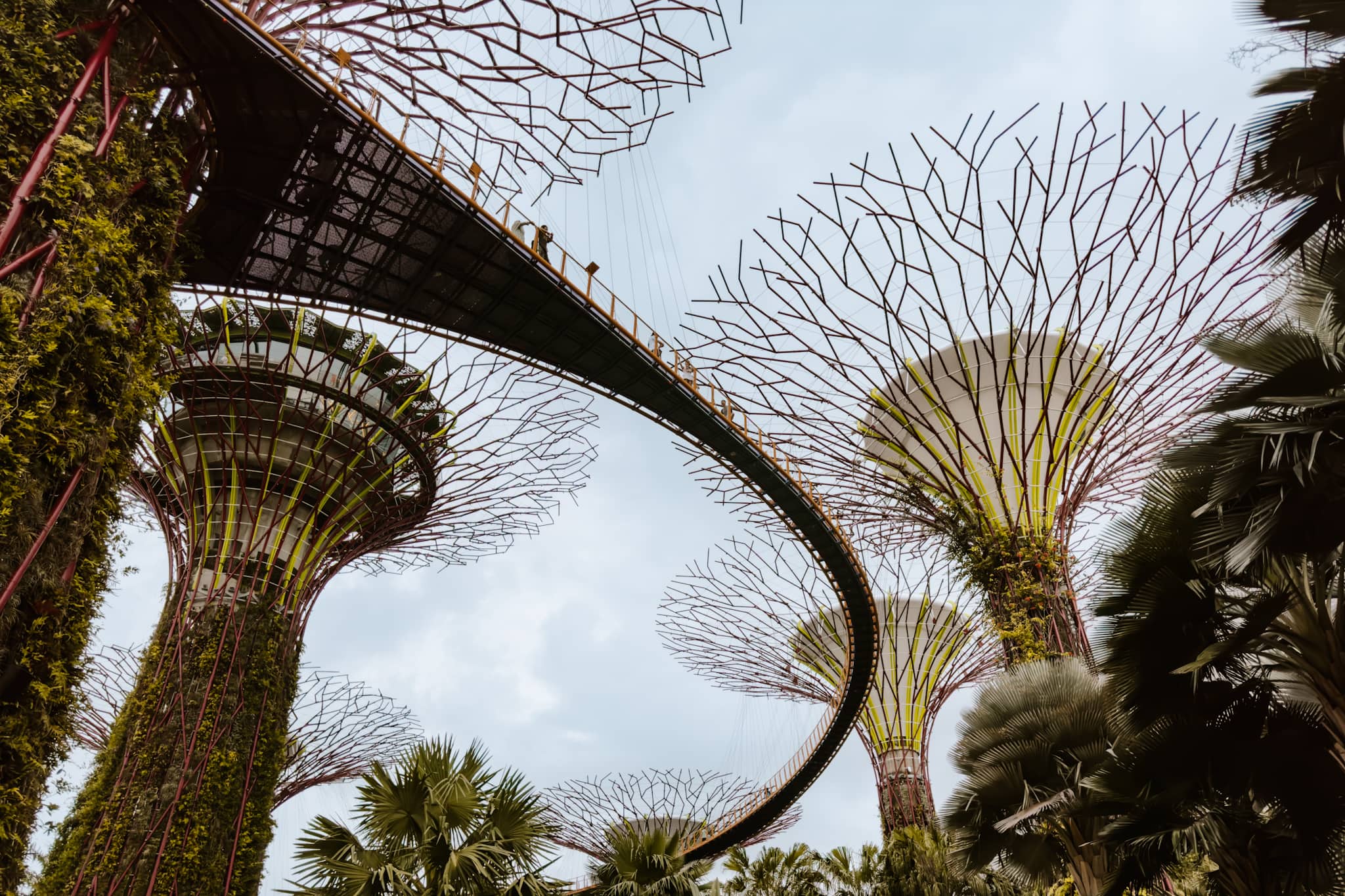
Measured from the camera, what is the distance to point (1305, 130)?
736 cm

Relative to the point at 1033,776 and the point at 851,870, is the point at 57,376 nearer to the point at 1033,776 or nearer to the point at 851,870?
the point at 1033,776

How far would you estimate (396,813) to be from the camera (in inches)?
321

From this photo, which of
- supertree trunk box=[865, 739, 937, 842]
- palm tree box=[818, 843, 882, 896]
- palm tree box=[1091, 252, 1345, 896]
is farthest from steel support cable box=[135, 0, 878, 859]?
palm tree box=[1091, 252, 1345, 896]

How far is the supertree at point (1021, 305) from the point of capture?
42.0 feet

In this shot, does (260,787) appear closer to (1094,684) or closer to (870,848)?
(870,848)

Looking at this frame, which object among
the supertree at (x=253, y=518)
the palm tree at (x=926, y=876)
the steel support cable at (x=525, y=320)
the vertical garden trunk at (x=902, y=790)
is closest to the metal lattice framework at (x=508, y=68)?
the steel support cable at (x=525, y=320)

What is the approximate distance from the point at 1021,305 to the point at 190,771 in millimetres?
15257

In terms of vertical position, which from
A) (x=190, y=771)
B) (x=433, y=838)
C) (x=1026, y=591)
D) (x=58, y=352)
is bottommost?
(x=433, y=838)

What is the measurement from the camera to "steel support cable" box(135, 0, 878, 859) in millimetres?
8805

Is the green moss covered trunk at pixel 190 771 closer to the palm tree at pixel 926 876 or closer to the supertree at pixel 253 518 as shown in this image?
the supertree at pixel 253 518

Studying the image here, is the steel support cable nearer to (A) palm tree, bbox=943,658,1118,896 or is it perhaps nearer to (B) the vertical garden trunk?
(B) the vertical garden trunk

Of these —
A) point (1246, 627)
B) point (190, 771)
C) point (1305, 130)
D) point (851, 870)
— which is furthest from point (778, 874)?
point (1305, 130)

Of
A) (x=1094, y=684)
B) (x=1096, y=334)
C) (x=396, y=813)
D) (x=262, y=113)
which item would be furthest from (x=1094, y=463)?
(x=262, y=113)

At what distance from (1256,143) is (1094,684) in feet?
20.0
